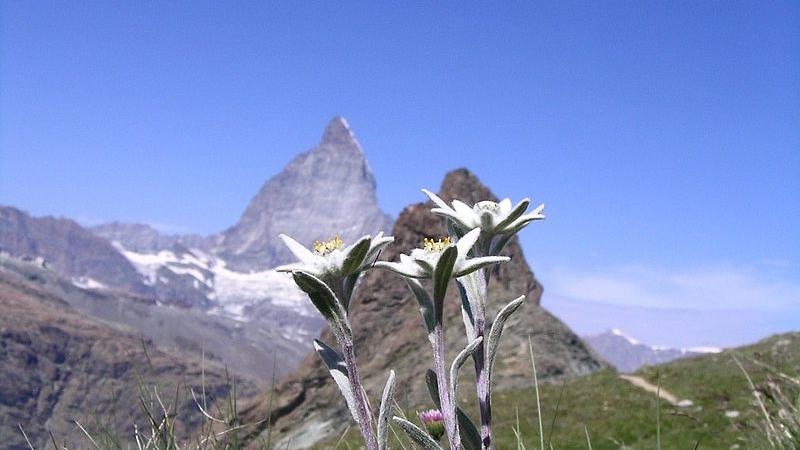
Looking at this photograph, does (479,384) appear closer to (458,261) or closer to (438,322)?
(438,322)

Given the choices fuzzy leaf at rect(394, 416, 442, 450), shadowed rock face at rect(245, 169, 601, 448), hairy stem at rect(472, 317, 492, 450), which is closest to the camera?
fuzzy leaf at rect(394, 416, 442, 450)

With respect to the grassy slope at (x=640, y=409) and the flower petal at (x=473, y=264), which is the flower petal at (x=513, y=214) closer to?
the flower petal at (x=473, y=264)

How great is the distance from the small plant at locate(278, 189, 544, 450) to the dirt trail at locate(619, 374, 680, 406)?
2336 centimetres

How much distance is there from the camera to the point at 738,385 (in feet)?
88.1

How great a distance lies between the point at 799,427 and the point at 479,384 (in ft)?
16.8

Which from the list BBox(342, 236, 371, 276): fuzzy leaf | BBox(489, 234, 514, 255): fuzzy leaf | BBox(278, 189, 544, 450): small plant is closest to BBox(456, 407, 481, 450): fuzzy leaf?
BBox(278, 189, 544, 450): small plant

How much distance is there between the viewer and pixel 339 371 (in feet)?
10.6

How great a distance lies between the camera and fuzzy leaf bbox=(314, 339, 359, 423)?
3089mm

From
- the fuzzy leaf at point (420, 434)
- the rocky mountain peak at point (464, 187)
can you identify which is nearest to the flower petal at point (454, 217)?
the fuzzy leaf at point (420, 434)

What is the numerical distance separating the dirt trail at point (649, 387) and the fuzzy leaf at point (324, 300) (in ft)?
78.5

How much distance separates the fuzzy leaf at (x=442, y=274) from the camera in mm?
3053

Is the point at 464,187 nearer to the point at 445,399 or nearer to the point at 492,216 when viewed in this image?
the point at 492,216

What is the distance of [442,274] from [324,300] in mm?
534

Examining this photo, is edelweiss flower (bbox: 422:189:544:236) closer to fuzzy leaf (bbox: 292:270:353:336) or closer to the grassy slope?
fuzzy leaf (bbox: 292:270:353:336)
